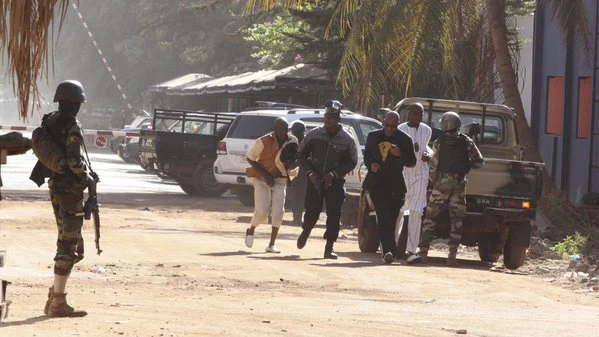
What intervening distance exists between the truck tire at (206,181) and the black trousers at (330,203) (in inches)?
510

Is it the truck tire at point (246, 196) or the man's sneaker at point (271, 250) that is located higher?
the man's sneaker at point (271, 250)

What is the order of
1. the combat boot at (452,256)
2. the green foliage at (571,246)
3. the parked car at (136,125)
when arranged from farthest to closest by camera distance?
the parked car at (136,125) < the green foliage at (571,246) < the combat boot at (452,256)

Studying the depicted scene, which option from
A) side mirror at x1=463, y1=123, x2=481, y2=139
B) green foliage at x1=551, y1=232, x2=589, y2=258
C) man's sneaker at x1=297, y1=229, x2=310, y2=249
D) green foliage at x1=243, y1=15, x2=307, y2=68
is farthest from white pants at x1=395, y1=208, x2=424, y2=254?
green foliage at x1=243, y1=15, x2=307, y2=68

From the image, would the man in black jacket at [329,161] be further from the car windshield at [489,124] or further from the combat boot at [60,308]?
the combat boot at [60,308]

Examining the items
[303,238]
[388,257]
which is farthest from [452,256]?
[303,238]

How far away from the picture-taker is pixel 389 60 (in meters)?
26.5

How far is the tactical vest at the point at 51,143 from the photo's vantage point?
10758 millimetres

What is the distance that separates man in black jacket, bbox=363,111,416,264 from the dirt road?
46 centimetres

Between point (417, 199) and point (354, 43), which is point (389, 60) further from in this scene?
point (417, 199)

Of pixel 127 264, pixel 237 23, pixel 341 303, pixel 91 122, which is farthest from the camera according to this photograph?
pixel 91 122

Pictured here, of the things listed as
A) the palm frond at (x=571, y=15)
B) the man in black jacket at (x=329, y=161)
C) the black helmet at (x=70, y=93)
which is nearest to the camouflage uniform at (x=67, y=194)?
the black helmet at (x=70, y=93)

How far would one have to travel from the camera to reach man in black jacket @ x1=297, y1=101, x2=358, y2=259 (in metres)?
17.0

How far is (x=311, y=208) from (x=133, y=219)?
6.70m

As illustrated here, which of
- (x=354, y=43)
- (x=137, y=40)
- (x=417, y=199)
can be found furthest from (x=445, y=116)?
(x=137, y=40)
